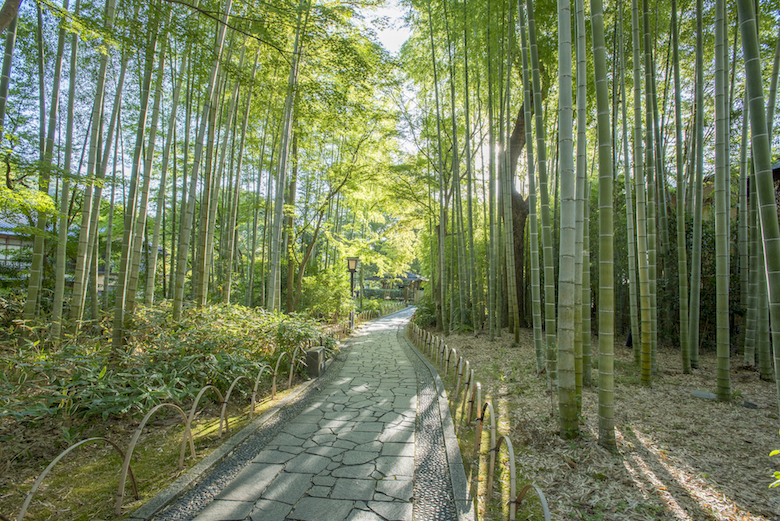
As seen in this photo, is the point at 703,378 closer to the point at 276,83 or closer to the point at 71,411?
the point at 71,411

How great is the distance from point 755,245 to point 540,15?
14.8ft

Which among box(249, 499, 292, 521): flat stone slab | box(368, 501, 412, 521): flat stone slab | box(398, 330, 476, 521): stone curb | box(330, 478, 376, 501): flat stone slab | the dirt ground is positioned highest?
the dirt ground

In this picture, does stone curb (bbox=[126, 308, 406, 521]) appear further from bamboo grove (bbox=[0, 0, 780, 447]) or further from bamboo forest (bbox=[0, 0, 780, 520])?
bamboo grove (bbox=[0, 0, 780, 447])

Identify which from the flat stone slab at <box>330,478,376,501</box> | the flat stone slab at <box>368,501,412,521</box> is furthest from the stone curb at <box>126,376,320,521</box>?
the flat stone slab at <box>368,501,412,521</box>

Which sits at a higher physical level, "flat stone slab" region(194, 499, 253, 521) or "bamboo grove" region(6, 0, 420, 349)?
"bamboo grove" region(6, 0, 420, 349)

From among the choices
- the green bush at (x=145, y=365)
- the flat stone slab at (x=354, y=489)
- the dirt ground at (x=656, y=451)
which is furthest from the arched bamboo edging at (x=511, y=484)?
the green bush at (x=145, y=365)

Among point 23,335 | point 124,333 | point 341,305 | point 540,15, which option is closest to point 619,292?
point 540,15

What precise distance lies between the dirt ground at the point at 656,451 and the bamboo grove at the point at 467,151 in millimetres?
256

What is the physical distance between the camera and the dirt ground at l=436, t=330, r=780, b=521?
210 cm

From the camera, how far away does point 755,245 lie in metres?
4.47

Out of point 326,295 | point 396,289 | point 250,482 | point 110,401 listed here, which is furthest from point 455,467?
point 396,289

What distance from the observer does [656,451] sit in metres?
2.75

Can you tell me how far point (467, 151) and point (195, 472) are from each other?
6873mm

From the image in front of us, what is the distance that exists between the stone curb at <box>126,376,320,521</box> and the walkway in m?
0.04
